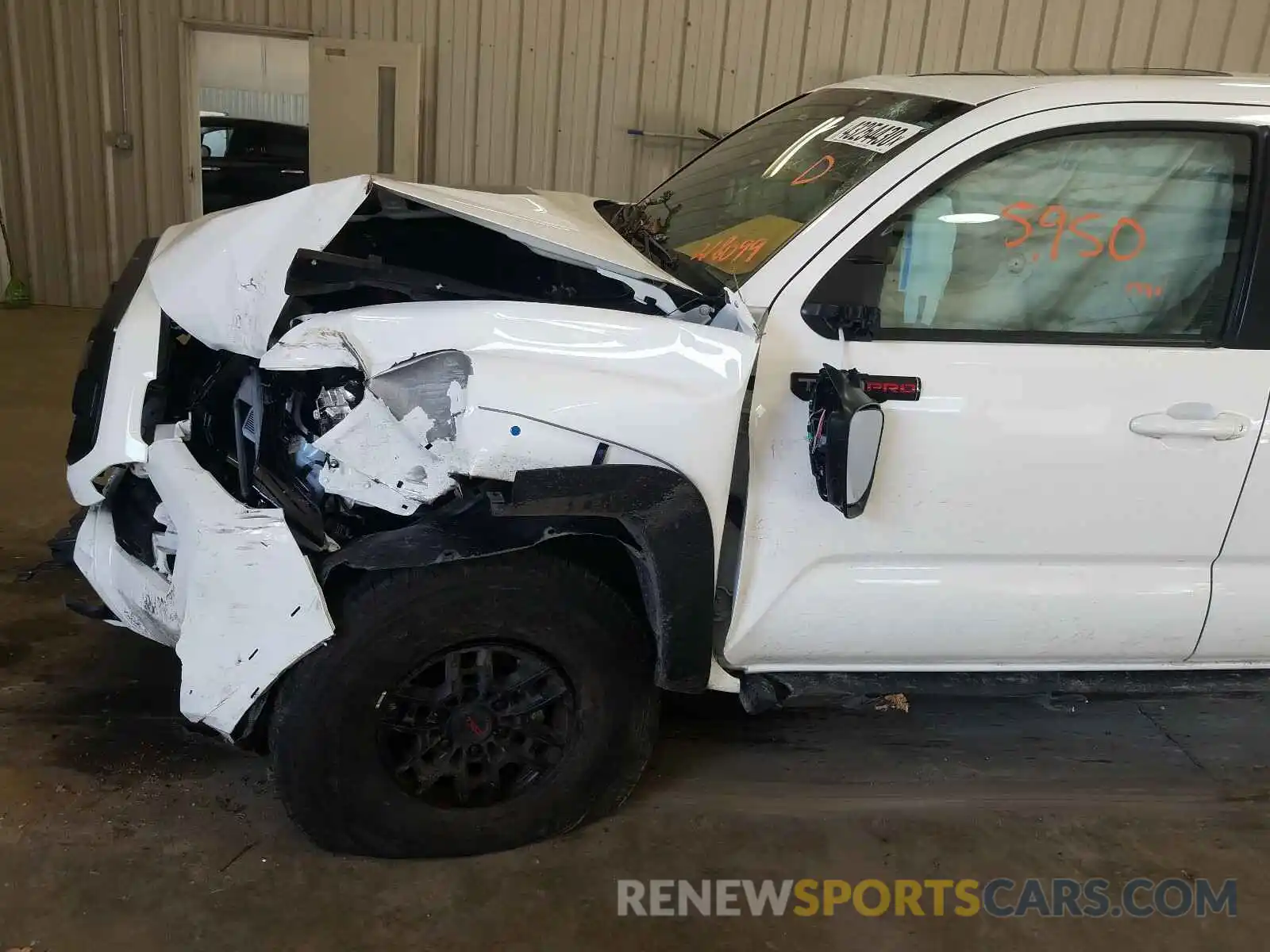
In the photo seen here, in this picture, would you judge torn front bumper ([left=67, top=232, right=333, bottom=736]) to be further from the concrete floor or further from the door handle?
the door handle

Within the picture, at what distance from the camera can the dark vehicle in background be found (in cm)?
830

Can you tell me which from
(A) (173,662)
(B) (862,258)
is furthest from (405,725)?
(B) (862,258)

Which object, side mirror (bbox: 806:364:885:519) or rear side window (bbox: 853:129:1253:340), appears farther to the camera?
rear side window (bbox: 853:129:1253:340)

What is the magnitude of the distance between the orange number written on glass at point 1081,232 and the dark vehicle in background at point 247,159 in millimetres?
→ 7331

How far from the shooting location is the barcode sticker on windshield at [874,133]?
2285 mm

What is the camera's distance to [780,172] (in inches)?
102

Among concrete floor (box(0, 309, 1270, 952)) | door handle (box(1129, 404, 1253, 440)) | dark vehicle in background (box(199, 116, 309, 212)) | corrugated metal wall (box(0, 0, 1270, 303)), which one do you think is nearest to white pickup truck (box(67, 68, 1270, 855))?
door handle (box(1129, 404, 1253, 440))

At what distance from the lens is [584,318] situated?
199cm

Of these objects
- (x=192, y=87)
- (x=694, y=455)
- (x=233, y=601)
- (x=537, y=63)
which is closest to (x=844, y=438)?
(x=694, y=455)

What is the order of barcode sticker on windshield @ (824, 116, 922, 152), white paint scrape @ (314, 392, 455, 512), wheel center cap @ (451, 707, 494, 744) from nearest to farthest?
white paint scrape @ (314, 392, 455, 512) → wheel center cap @ (451, 707, 494, 744) → barcode sticker on windshield @ (824, 116, 922, 152)

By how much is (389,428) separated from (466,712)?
654 millimetres

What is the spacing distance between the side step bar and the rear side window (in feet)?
2.77

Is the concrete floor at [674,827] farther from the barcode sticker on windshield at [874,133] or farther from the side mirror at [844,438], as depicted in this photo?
the barcode sticker on windshield at [874,133]

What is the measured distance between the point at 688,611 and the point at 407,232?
1346 millimetres
